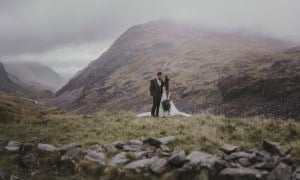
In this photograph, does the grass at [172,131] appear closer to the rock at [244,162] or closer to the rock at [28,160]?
the rock at [244,162]

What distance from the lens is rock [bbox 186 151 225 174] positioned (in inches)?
611

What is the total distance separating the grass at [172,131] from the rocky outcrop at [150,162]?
3.04 ft

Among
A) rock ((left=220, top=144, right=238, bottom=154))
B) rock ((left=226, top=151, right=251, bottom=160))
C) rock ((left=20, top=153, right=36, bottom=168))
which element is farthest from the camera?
rock ((left=20, top=153, right=36, bottom=168))

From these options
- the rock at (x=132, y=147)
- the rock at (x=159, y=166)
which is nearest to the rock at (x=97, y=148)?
the rock at (x=132, y=147)

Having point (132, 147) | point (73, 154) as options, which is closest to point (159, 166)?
point (132, 147)

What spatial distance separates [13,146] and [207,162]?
30.8ft

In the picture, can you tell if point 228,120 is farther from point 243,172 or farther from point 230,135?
point 243,172

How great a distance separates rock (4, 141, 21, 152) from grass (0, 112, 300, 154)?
1042 millimetres

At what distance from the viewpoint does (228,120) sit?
23.0 metres

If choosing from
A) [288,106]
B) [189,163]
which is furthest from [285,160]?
[288,106]

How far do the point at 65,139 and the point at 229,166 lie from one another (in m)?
8.92

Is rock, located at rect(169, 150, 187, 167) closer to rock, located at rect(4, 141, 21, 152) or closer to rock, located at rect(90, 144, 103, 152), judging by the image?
rock, located at rect(90, 144, 103, 152)

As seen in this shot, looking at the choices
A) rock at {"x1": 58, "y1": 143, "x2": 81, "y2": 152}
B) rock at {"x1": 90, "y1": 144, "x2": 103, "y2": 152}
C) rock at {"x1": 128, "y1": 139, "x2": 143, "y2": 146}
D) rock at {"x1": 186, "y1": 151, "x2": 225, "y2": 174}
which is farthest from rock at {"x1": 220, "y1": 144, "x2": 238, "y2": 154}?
rock at {"x1": 58, "y1": 143, "x2": 81, "y2": 152}

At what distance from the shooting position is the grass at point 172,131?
18484 mm
